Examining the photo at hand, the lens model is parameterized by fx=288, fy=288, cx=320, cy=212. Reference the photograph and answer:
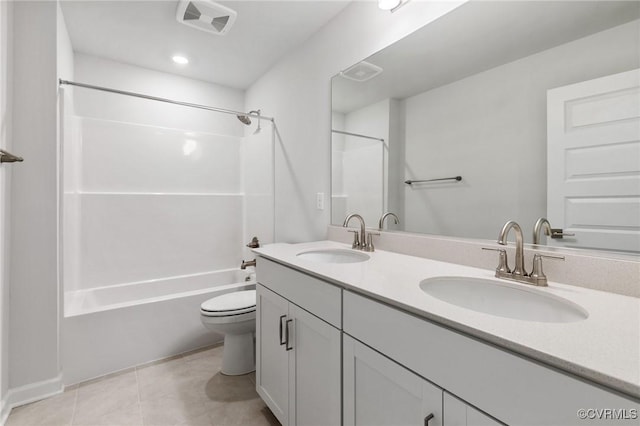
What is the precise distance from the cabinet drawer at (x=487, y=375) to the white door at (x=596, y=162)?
0.63 metres

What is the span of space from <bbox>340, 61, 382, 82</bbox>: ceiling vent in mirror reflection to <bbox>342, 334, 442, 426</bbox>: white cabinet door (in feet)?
4.66

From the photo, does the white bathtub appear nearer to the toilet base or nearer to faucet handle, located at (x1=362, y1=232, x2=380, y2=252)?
the toilet base

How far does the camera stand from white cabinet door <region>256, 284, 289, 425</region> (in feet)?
4.30

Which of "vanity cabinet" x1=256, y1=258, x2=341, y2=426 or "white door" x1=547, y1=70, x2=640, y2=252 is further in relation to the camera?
"vanity cabinet" x1=256, y1=258, x2=341, y2=426

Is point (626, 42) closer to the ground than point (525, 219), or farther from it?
farther from it

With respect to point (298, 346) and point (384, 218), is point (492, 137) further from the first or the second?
point (298, 346)

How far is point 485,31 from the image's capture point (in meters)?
1.18

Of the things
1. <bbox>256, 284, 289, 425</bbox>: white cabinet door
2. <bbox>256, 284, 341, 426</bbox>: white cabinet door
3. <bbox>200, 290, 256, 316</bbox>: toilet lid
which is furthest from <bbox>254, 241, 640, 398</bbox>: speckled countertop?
<bbox>200, 290, 256, 316</bbox>: toilet lid

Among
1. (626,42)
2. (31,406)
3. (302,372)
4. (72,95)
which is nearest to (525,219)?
(626,42)

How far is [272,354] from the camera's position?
1.42m

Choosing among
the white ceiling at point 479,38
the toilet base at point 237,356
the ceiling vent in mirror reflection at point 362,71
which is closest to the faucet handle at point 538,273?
the white ceiling at point 479,38

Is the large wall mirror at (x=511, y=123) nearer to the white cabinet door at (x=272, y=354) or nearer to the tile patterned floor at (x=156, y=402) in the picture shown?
the white cabinet door at (x=272, y=354)

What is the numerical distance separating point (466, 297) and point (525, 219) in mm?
357

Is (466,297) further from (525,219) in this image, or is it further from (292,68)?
(292,68)
